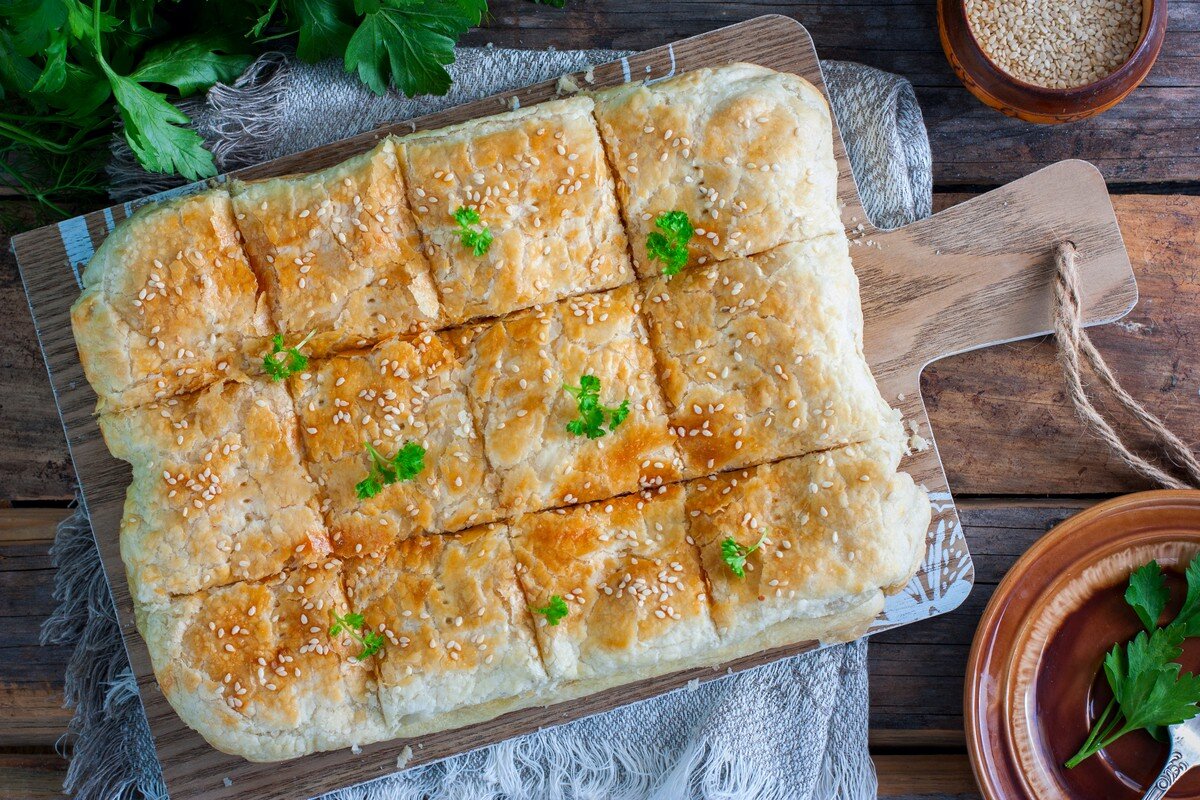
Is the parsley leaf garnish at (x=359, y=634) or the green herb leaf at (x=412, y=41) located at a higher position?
the green herb leaf at (x=412, y=41)

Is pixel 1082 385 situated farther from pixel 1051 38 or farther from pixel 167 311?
pixel 167 311

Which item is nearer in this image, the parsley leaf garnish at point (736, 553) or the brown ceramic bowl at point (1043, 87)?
the parsley leaf garnish at point (736, 553)

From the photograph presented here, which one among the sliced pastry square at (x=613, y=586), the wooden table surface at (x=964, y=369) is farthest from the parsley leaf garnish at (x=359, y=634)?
the wooden table surface at (x=964, y=369)

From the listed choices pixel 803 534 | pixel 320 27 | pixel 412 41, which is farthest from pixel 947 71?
pixel 320 27

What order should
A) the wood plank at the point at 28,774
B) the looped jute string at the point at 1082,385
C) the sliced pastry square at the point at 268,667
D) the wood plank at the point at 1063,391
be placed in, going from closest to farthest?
the sliced pastry square at the point at 268,667 → the looped jute string at the point at 1082,385 → the wood plank at the point at 1063,391 → the wood plank at the point at 28,774

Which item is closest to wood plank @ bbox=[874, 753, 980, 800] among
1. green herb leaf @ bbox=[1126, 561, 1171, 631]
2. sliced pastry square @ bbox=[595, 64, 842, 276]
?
green herb leaf @ bbox=[1126, 561, 1171, 631]

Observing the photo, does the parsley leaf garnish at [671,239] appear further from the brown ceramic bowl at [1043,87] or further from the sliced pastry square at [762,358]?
the brown ceramic bowl at [1043,87]

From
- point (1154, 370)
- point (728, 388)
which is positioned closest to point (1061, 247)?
point (1154, 370)
